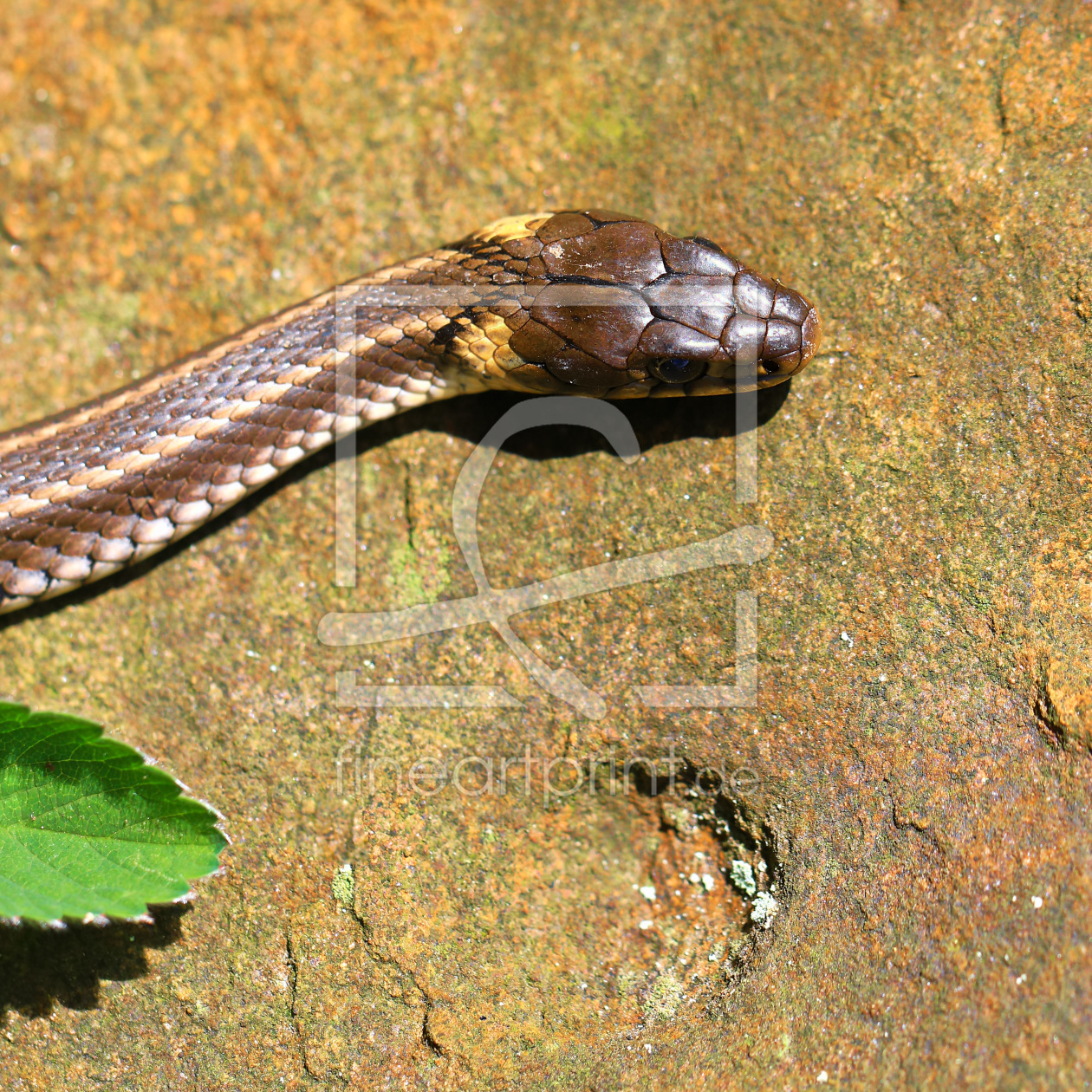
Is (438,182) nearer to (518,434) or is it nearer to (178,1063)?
(518,434)

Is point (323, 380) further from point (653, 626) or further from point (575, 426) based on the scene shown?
point (653, 626)

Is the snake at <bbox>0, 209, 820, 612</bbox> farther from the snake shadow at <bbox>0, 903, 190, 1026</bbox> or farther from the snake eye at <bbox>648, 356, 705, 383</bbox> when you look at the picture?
the snake shadow at <bbox>0, 903, 190, 1026</bbox>

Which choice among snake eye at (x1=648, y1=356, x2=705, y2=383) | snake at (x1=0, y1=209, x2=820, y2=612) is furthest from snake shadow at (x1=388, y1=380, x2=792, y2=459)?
snake eye at (x1=648, y1=356, x2=705, y2=383)

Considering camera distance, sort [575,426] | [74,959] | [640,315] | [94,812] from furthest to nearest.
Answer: [575,426]
[640,315]
[74,959]
[94,812]

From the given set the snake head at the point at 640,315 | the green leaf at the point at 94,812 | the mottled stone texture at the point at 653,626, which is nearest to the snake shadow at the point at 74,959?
the mottled stone texture at the point at 653,626

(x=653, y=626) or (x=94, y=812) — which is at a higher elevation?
(x=653, y=626)

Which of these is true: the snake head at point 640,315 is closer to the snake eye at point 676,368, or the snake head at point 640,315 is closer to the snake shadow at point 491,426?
the snake eye at point 676,368

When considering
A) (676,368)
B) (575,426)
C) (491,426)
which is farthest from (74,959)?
(676,368)
